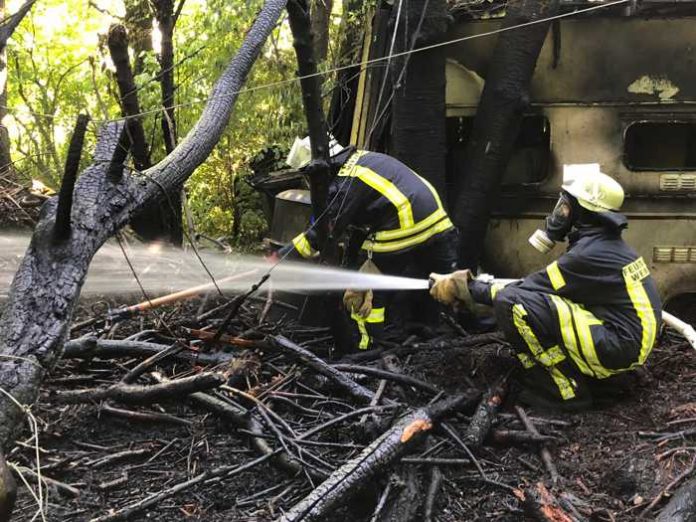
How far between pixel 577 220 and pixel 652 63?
81.3 inches

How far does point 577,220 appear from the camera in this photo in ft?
13.5

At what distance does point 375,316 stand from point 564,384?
5.07ft

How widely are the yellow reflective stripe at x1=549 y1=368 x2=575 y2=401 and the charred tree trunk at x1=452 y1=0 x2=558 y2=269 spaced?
171 centimetres

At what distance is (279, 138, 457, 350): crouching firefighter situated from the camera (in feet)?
15.8

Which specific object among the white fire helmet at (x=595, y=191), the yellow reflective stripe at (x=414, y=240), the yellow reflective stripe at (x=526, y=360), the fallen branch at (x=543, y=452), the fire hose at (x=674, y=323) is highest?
the white fire helmet at (x=595, y=191)

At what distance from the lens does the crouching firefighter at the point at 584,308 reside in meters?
3.83

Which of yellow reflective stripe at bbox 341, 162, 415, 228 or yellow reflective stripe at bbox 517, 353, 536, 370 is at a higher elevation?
yellow reflective stripe at bbox 341, 162, 415, 228

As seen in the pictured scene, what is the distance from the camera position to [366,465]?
9.87ft

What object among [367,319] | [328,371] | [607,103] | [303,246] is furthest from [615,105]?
[328,371]

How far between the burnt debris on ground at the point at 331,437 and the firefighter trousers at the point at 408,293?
1.25ft

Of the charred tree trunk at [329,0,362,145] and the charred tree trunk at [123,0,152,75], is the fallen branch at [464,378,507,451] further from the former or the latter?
the charred tree trunk at [123,0,152,75]

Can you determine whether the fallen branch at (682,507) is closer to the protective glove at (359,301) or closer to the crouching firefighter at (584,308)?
the crouching firefighter at (584,308)

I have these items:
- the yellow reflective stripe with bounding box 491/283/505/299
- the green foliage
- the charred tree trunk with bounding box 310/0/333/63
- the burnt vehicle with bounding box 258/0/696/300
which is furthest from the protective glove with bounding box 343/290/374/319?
the charred tree trunk with bounding box 310/0/333/63

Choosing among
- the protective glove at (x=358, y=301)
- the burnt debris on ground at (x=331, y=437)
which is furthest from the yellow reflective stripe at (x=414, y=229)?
the burnt debris on ground at (x=331, y=437)
